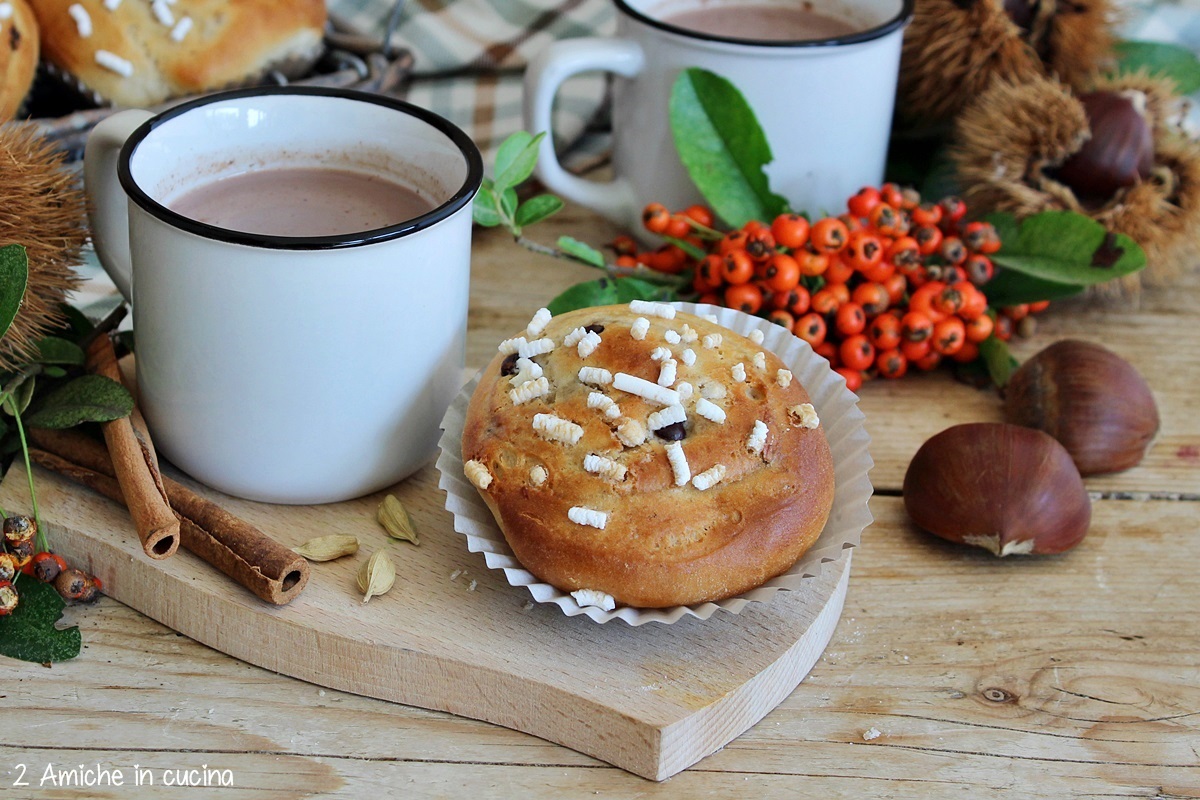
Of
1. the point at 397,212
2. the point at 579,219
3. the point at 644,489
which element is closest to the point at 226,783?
the point at 644,489

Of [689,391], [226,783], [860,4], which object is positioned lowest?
[226,783]

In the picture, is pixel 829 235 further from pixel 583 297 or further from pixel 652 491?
pixel 652 491

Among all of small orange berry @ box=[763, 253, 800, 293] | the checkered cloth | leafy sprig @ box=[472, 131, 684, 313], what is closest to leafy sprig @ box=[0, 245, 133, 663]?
leafy sprig @ box=[472, 131, 684, 313]

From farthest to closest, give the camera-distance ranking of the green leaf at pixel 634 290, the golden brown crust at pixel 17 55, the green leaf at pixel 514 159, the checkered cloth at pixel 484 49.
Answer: the checkered cloth at pixel 484 49 < the golden brown crust at pixel 17 55 < the green leaf at pixel 634 290 < the green leaf at pixel 514 159

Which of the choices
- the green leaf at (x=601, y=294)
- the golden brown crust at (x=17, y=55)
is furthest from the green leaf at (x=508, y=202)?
the golden brown crust at (x=17, y=55)

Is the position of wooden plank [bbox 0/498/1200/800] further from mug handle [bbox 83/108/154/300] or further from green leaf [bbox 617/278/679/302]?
green leaf [bbox 617/278/679/302]

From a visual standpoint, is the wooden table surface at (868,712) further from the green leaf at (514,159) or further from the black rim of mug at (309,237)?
the green leaf at (514,159)

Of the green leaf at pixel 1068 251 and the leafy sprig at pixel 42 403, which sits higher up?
the green leaf at pixel 1068 251

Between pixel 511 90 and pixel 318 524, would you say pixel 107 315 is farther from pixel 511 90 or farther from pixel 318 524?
pixel 511 90
